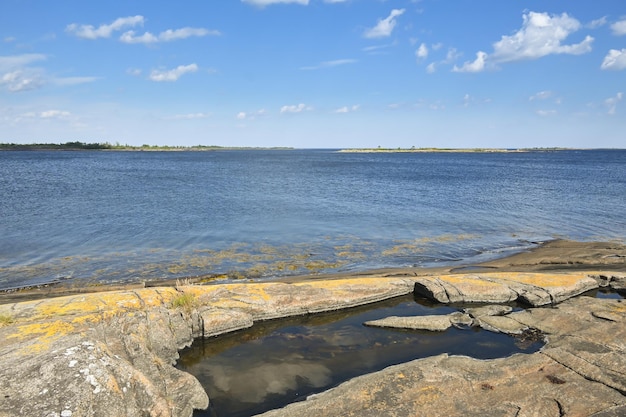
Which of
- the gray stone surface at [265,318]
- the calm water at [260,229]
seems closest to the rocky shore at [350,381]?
the gray stone surface at [265,318]

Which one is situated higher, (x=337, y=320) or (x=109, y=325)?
(x=109, y=325)

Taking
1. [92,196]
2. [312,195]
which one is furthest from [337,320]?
[92,196]

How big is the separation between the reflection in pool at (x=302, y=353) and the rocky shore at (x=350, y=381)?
0.43m

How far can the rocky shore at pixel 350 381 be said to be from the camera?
647cm

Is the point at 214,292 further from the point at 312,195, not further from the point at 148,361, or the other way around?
the point at 312,195

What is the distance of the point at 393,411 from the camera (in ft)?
24.3

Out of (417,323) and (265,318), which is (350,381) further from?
(265,318)

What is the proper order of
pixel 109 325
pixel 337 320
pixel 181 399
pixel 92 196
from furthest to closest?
pixel 92 196, pixel 337 320, pixel 109 325, pixel 181 399

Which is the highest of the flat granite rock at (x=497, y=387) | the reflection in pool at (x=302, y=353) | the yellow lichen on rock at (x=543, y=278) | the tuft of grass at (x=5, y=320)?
the tuft of grass at (x=5, y=320)

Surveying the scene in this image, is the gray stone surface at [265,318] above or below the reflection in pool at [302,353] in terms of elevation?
above

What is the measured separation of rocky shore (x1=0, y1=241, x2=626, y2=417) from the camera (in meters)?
6.47

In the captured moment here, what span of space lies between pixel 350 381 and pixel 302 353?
8.09 feet

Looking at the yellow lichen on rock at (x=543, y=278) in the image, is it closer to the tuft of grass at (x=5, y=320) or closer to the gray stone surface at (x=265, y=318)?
the gray stone surface at (x=265, y=318)

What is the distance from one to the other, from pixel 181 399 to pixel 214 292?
5.16 meters
